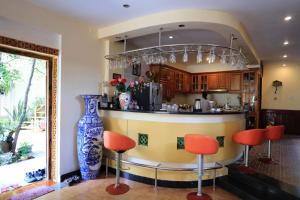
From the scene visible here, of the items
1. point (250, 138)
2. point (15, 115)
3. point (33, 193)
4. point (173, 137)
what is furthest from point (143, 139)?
point (15, 115)

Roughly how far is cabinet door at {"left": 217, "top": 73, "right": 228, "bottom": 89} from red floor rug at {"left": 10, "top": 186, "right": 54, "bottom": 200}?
613 centimetres

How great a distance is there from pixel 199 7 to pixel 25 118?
330 cm

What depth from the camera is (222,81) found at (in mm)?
7500

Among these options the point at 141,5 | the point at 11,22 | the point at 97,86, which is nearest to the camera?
the point at 11,22

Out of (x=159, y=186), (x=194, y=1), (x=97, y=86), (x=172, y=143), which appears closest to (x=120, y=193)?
(x=159, y=186)

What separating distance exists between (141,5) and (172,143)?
2.20 metres

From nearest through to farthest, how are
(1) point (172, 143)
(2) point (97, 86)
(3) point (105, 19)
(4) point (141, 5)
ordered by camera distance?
(4) point (141, 5) < (1) point (172, 143) < (3) point (105, 19) < (2) point (97, 86)

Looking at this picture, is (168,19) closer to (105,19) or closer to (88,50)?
(105,19)

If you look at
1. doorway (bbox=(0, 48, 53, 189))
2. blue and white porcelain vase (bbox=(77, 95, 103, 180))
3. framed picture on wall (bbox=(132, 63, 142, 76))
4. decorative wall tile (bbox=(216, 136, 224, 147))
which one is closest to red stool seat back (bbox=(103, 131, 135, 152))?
blue and white porcelain vase (bbox=(77, 95, 103, 180))

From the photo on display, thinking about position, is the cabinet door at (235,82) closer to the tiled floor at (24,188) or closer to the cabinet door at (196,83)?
the cabinet door at (196,83)

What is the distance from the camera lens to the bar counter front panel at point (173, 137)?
3.43 meters

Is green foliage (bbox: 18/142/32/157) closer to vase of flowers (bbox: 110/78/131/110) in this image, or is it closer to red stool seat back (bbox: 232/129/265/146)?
vase of flowers (bbox: 110/78/131/110)

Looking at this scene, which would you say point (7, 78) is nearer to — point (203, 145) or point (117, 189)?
point (117, 189)

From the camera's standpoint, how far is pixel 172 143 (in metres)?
3.44
